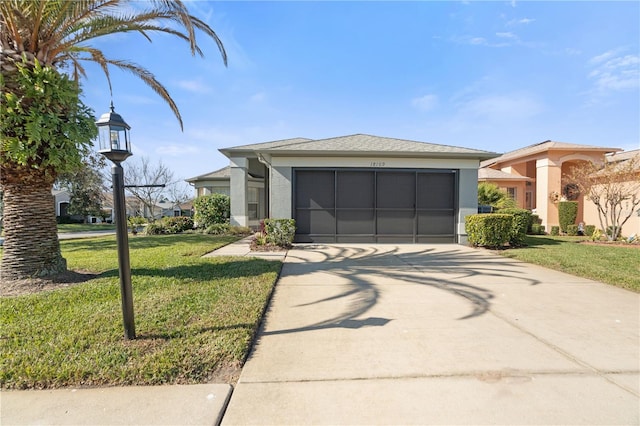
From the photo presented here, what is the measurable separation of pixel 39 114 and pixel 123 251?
3.51 metres

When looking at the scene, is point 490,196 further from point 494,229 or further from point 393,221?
point 393,221

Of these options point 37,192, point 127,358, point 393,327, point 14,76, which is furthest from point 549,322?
point 14,76

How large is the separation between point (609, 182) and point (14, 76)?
62.6 ft

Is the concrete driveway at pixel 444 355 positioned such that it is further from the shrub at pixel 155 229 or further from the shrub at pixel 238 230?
the shrub at pixel 155 229

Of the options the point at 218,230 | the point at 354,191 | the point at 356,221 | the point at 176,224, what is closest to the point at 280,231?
the point at 356,221

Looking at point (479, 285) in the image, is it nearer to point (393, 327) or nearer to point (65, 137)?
point (393, 327)

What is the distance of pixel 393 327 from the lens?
3879 millimetres

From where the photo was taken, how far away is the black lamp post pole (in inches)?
127

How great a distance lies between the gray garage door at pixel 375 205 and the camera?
37.8 feet

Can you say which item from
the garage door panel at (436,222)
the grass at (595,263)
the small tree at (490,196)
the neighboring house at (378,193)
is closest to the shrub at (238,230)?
the neighboring house at (378,193)

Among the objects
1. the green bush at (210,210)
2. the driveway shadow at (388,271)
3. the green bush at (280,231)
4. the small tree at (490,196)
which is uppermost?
the small tree at (490,196)

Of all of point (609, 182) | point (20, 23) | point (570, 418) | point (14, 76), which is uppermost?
point (20, 23)

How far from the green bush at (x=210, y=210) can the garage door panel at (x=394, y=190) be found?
9025 millimetres

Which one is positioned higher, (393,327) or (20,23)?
(20,23)
